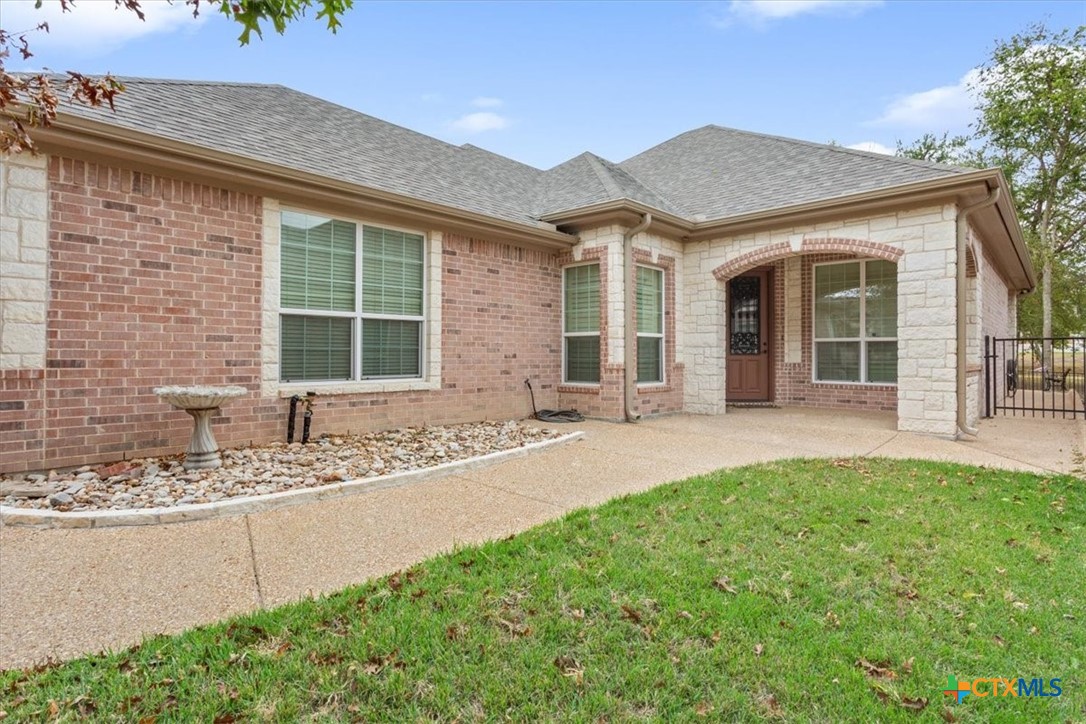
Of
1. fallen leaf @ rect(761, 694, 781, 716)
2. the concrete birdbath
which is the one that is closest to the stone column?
fallen leaf @ rect(761, 694, 781, 716)

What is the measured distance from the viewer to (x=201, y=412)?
491 centimetres

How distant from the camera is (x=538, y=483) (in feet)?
16.1

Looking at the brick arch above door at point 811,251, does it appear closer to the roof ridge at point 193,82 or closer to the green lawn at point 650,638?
the green lawn at point 650,638

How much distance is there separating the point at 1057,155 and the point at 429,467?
78.4ft

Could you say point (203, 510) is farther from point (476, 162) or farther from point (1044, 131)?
point (1044, 131)

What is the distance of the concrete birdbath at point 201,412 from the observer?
4703 millimetres

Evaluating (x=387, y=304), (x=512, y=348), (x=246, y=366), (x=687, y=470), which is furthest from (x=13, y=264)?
(x=687, y=470)

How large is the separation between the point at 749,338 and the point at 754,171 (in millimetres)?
3331

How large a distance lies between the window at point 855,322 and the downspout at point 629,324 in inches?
167

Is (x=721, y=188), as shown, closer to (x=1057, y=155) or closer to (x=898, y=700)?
(x=898, y=700)

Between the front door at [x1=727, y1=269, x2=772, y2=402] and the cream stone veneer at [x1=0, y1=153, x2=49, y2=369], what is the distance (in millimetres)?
10516

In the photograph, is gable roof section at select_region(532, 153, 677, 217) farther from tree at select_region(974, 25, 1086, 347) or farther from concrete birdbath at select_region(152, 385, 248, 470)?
tree at select_region(974, 25, 1086, 347)

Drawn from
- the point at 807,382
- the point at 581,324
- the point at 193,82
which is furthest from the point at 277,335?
the point at 807,382

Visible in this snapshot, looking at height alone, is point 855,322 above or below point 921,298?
below
